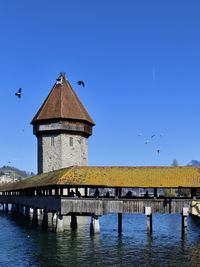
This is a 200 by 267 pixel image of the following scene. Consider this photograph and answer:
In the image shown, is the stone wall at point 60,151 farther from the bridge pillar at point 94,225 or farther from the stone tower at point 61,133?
the bridge pillar at point 94,225

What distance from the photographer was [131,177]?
109 feet

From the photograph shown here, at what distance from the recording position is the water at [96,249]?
22.8 meters

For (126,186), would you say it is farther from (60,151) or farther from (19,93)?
(60,151)

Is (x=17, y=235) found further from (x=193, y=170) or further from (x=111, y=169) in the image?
(x=193, y=170)

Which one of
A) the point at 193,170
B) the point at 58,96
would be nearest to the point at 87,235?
the point at 193,170

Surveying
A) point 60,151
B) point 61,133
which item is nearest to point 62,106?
point 61,133

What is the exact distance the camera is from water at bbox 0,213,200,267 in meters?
22.8

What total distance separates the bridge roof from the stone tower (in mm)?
20927

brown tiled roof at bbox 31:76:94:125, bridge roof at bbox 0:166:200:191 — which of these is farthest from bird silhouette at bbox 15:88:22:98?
brown tiled roof at bbox 31:76:94:125

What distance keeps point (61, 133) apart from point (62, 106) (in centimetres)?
336

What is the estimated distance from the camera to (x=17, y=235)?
33.8 m

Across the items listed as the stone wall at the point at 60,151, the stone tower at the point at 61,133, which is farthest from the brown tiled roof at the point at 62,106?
the stone wall at the point at 60,151

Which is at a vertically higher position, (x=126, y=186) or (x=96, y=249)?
(x=126, y=186)

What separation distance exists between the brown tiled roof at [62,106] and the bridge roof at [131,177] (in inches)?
877
